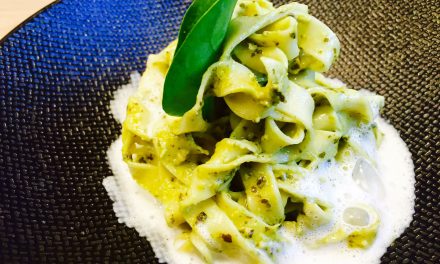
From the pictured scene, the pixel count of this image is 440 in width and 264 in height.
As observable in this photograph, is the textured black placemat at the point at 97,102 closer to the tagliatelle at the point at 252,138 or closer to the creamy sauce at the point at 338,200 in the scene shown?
the creamy sauce at the point at 338,200

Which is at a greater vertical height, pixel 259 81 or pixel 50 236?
pixel 259 81

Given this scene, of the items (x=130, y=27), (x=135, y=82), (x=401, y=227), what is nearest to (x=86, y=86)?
(x=135, y=82)

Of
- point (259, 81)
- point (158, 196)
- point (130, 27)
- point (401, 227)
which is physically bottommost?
point (401, 227)

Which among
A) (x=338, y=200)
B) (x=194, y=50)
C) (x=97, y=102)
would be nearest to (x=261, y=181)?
(x=338, y=200)

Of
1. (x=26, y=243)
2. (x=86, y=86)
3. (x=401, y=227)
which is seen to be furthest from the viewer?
(x=86, y=86)

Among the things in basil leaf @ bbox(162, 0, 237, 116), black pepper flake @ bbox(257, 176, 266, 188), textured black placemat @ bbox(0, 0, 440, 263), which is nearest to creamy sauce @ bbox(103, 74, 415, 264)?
textured black placemat @ bbox(0, 0, 440, 263)

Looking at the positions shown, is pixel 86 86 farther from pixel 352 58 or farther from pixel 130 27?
pixel 352 58

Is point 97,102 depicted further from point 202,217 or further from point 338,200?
point 338,200

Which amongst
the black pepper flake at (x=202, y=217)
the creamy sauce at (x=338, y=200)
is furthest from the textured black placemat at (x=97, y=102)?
the black pepper flake at (x=202, y=217)
